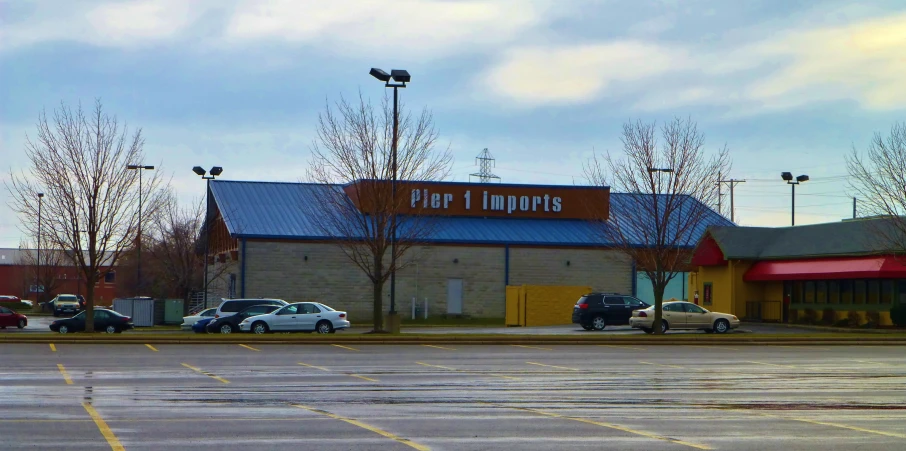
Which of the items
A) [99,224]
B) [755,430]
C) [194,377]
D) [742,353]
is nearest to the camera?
[755,430]

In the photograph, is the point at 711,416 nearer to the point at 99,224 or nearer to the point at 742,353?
the point at 742,353

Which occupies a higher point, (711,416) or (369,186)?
(369,186)

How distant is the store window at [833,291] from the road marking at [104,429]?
3798 centimetres

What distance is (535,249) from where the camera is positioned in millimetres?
56125

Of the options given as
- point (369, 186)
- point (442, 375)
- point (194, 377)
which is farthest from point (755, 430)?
point (369, 186)

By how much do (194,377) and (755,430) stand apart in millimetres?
11075

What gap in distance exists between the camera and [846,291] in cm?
4500

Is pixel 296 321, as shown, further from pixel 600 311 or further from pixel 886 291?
pixel 886 291

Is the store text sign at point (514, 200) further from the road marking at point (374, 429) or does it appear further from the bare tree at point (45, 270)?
the road marking at point (374, 429)

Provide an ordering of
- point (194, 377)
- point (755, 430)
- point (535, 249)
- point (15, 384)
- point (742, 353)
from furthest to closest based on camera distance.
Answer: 1. point (535, 249)
2. point (742, 353)
3. point (194, 377)
4. point (15, 384)
5. point (755, 430)

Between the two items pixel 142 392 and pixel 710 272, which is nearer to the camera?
pixel 142 392

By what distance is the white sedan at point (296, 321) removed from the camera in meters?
36.9

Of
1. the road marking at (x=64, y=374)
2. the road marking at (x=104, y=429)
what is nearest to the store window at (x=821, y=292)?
the road marking at (x=64, y=374)

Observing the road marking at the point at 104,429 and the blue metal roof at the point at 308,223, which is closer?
the road marking at the point at 104,429
